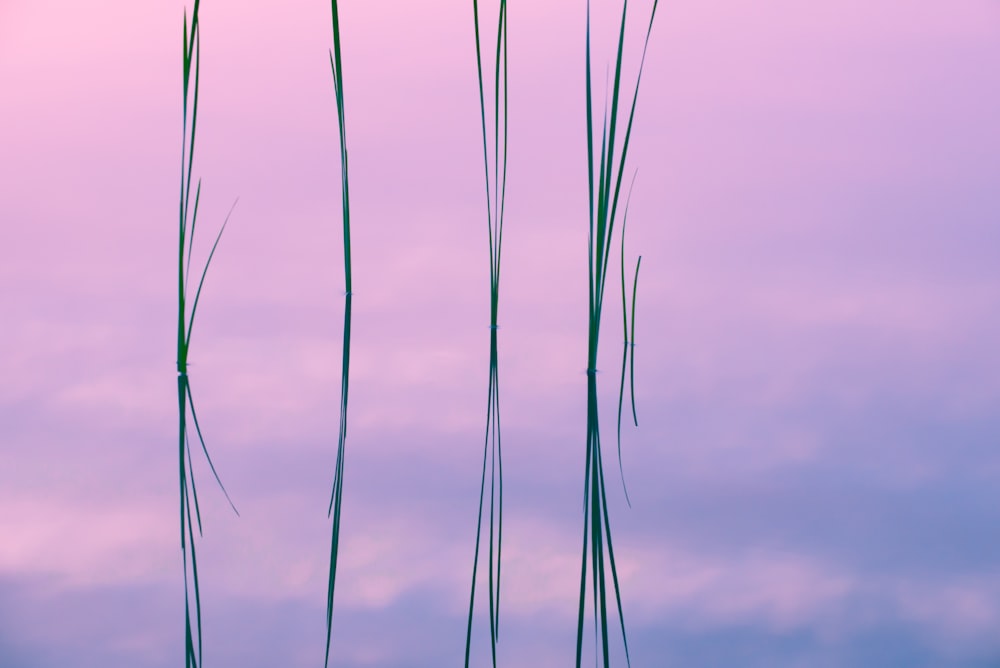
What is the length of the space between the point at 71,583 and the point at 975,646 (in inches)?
33.5

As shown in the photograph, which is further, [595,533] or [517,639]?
[595,533]

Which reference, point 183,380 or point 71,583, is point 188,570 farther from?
point 183,380

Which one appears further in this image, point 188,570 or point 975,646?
point 188,570

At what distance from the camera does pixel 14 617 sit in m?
0.93

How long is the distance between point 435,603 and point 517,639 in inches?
3.7

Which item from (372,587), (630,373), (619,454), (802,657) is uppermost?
(630,373)

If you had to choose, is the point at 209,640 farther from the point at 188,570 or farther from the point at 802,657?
the point at 802,657

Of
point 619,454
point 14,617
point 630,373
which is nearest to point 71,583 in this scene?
point 14,617

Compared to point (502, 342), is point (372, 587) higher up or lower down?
lower down

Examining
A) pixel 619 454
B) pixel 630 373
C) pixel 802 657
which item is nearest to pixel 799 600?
pixel 802 657

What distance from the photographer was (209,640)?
91cm

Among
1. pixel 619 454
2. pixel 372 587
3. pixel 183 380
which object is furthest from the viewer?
pixel 183 380

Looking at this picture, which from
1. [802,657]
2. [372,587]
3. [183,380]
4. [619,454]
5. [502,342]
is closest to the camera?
[802,657]

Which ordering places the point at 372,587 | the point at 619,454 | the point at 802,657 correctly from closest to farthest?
1. the point at 802,657
2. the point at 372,587
3. the point at 619,454
